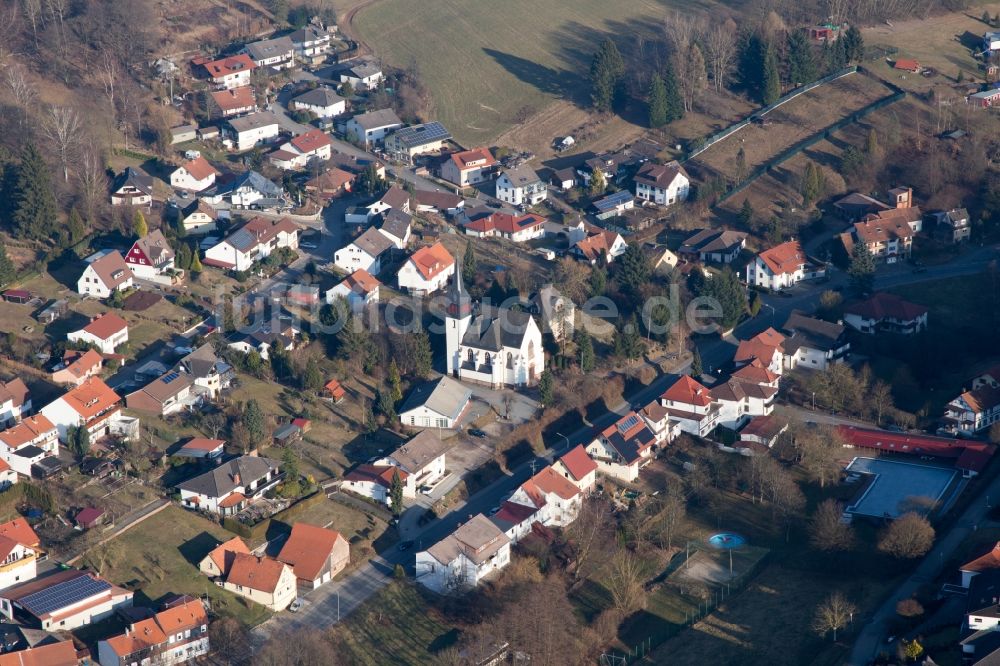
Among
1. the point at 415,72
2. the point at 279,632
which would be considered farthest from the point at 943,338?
the point at 415,72

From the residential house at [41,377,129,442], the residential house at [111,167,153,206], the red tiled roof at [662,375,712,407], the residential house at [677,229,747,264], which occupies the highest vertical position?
the residential house at [41,377,129,442]

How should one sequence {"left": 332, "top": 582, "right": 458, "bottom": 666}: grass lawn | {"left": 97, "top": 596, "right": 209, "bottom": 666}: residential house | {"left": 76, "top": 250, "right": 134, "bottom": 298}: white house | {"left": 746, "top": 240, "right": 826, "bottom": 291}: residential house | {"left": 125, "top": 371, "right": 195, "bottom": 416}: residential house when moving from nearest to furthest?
{"left": 97, "top": 596, "right": 209, "bottom": 666}: residential house
{"left": 332, "top": 582, "right": 458, "bottom": 666}: grass lawn
{"left": 125, "top": 371, "right": 195, "bottom": 416}: residential house
{"left": 76, "top": 250, "right": 134, "bottom": 298}: white house
{"left": 746, "top": 240, "right": 826, "bottom": 291}: residential house

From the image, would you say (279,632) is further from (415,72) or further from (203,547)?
(415,72)

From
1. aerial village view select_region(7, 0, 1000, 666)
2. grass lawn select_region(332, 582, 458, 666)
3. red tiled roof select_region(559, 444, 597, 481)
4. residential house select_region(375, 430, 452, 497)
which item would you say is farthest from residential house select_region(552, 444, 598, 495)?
grass lawn select_region(332, 582, 458, 666)

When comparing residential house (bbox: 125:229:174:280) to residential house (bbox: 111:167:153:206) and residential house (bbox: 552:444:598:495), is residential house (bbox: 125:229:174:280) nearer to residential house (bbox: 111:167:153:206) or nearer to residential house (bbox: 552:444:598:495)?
residential house (bbox: 111:167:153:206)

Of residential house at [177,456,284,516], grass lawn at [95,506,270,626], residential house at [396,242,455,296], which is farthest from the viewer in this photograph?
residential house at [396,242,455,296]

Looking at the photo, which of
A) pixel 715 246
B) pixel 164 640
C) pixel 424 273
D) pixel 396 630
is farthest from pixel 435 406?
pixel 715 246

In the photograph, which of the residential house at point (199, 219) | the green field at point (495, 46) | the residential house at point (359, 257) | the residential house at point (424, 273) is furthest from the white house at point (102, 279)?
the green field at point (495, 46)

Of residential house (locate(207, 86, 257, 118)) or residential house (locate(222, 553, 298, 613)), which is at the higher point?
residential house (locate(222, 553, 298, 613))
